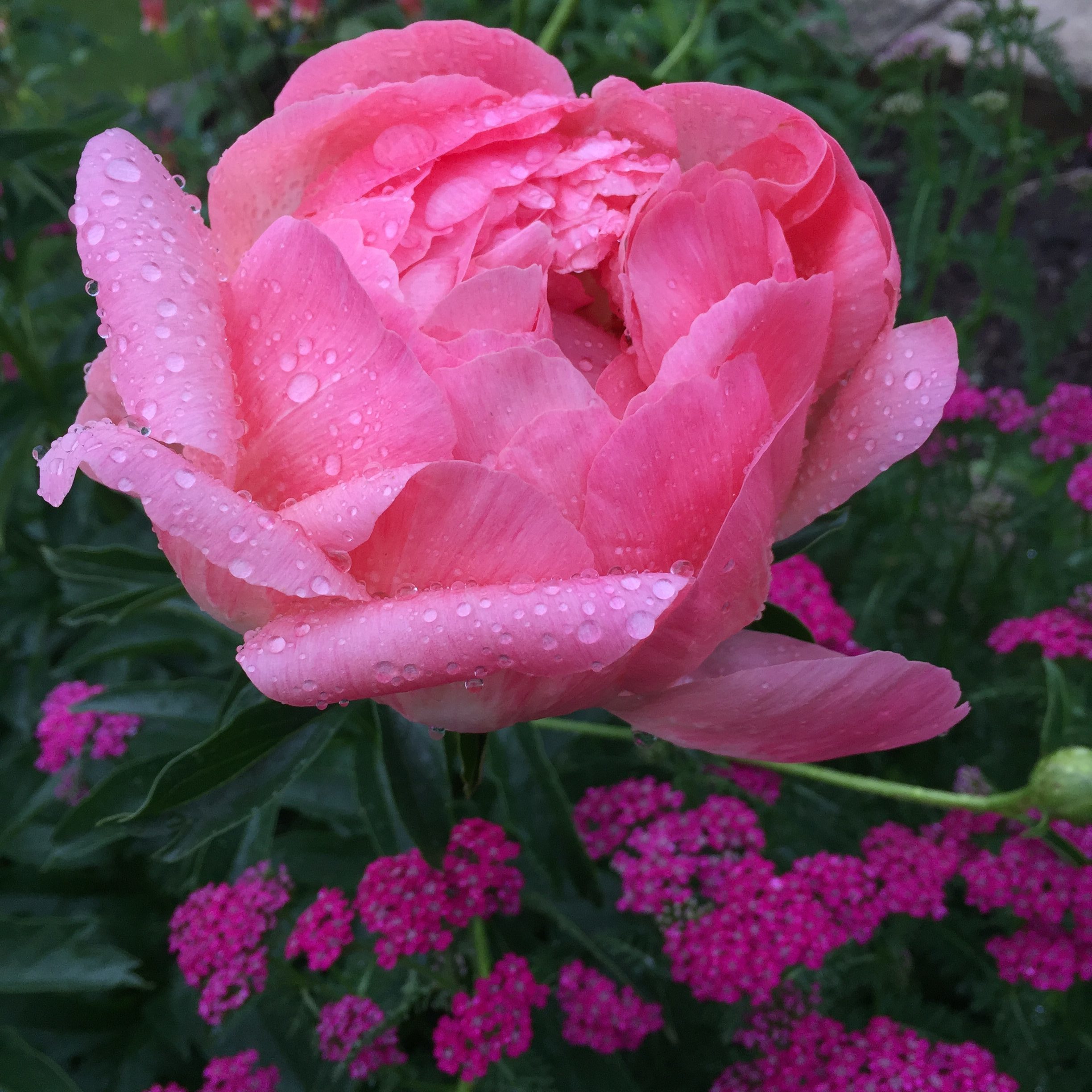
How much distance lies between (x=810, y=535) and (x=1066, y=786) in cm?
28

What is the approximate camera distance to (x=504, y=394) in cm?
52

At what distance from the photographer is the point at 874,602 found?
1.32m

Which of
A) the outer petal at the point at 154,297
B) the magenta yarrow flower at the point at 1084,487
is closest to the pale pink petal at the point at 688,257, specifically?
the outer petal at the point at 154,297

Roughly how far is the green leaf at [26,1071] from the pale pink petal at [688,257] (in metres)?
0.92

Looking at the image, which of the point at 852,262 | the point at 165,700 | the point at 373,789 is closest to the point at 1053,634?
the point at 852,262

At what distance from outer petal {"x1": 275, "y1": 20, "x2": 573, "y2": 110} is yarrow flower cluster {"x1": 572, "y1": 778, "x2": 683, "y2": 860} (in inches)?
24.5

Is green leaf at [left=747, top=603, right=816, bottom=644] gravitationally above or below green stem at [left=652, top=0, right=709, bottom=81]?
below

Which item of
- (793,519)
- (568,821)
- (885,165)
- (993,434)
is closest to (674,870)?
(568,821)

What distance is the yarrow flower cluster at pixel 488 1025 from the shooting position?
719 millimetres

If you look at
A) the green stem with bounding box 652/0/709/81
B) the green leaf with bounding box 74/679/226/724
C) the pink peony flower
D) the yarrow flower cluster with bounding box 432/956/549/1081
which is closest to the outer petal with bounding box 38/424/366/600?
the pink peony flower

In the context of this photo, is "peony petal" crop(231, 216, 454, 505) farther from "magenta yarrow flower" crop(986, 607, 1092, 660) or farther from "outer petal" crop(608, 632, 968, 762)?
"magenta yarrow flower" crop(986, 607, 1092, 660)

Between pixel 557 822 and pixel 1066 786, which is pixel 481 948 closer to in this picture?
pixel 557 822

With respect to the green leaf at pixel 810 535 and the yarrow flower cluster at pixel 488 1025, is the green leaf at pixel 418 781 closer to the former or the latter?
the yarrow flower cluster at pixel 488 1025

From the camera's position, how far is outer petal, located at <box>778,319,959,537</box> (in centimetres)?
56
